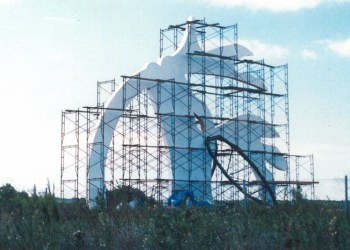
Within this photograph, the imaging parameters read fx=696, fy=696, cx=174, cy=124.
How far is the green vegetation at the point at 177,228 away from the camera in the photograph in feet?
34.6

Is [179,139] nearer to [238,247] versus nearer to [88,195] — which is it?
[88,195]

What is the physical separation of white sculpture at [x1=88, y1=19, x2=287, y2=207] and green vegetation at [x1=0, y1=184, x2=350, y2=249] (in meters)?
14.9

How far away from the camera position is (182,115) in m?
33.8

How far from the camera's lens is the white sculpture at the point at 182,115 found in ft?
103

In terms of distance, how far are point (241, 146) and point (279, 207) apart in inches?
862

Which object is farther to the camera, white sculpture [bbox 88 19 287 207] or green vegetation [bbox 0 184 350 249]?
white sculpture [bbox 88 19 287 207]

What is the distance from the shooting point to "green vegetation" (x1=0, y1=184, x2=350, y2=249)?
10555mm

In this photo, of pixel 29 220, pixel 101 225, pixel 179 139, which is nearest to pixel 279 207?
pixel 101 225

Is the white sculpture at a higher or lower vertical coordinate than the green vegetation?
higher

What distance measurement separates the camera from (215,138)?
113 ft

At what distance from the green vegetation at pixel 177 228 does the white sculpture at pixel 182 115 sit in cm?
1492

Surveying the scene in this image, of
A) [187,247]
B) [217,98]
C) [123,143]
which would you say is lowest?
[187,247]

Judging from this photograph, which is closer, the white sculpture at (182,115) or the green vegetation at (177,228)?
the green vegetation at (177,228)

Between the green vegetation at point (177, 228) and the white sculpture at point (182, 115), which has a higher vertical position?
the white sculpture at point (182, 115)
